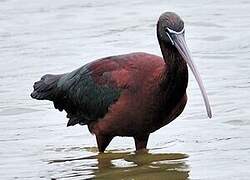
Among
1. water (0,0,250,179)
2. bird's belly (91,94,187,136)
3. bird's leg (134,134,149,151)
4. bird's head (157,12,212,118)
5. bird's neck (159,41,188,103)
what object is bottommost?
water (0,0,250,179)

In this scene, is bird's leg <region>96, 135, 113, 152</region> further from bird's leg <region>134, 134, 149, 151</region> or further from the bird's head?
the bird's head

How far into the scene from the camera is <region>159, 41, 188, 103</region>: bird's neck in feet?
34.0

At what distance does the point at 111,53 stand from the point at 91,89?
4366 mm

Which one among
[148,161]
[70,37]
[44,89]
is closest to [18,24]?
[70,37]

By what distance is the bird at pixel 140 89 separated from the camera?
1039 centimetres

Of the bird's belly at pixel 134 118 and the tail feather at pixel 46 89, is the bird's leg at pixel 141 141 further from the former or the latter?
the tail feather at pixel 46 89

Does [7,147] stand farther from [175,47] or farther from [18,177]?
[175,47]

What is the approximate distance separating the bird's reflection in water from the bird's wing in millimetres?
447

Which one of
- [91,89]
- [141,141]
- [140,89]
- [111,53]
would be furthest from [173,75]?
[111,53]

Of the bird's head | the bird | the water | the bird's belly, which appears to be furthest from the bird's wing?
the bird's head

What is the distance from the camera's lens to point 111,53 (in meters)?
15.7

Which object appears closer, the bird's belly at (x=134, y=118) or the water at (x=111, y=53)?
the bird's belly at (x=134, y=118)

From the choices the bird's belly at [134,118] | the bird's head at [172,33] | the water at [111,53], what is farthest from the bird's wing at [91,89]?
the bird's head at [172,33]

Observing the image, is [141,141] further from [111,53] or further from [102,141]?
[111,53]
